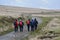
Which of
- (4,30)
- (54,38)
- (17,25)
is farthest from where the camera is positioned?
(4,30)

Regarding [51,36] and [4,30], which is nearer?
[51,36]

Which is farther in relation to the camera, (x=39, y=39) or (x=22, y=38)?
(x=22, y=38)

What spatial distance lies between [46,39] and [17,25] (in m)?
8.93

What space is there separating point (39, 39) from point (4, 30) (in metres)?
11.9

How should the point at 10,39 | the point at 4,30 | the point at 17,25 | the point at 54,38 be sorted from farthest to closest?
the point at 4,30, the point at 17,25, the point at 10,39, the point at 54,38

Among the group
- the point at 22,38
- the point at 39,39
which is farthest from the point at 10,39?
the point at 39,39

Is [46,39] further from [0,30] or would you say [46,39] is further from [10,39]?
[0,30]

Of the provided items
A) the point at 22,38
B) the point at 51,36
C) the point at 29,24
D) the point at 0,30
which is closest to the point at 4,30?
the point at 0,30

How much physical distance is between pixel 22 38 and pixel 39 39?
8.84 ft

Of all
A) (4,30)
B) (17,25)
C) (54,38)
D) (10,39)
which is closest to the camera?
(54,38)

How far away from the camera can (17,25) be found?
118ft

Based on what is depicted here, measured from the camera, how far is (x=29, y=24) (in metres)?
36.8

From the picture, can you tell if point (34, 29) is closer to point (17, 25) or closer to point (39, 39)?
point (17, 25)

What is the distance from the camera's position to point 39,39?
28141mm
